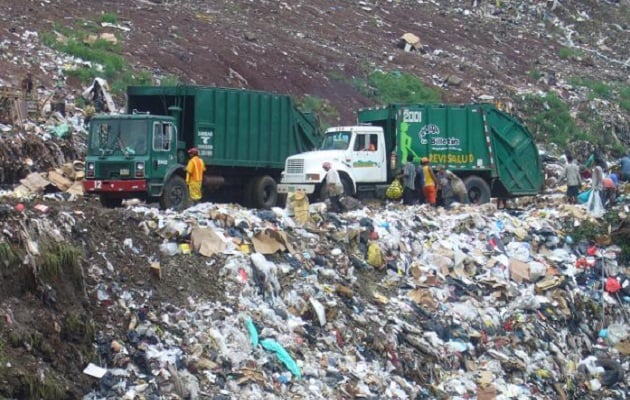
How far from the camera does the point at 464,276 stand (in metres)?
15.1

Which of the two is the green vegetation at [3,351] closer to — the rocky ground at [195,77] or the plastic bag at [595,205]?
the rocky ground at [195,77]

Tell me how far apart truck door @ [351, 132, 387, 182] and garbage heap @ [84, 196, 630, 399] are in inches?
55.4

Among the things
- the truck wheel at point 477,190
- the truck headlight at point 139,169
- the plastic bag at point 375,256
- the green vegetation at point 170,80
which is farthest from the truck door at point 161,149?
the green vegetation at point 170,80

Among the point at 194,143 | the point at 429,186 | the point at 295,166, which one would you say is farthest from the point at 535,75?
the point at 194,143

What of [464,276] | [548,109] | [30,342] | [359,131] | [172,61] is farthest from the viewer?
[548,109]

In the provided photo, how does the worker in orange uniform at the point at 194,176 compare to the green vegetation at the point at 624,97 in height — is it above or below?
below

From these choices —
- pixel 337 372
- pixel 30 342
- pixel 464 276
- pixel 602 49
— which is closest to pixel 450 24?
pixel 602 49

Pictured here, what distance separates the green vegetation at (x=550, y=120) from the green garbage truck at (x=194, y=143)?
11997 millimetres

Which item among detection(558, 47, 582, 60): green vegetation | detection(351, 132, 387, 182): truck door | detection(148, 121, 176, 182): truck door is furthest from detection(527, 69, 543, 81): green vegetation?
detection(148, 121, 176, 182): truck door

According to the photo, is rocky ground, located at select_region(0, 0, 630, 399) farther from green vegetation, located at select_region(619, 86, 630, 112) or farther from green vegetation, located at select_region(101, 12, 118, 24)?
green vegetation, located at select_region(619, 86, 630, 112)

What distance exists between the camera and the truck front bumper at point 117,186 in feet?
50.0

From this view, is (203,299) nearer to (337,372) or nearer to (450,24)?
(337,372)

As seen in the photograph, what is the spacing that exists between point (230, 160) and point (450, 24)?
21739 millimetres

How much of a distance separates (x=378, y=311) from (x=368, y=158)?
617 centimetres
